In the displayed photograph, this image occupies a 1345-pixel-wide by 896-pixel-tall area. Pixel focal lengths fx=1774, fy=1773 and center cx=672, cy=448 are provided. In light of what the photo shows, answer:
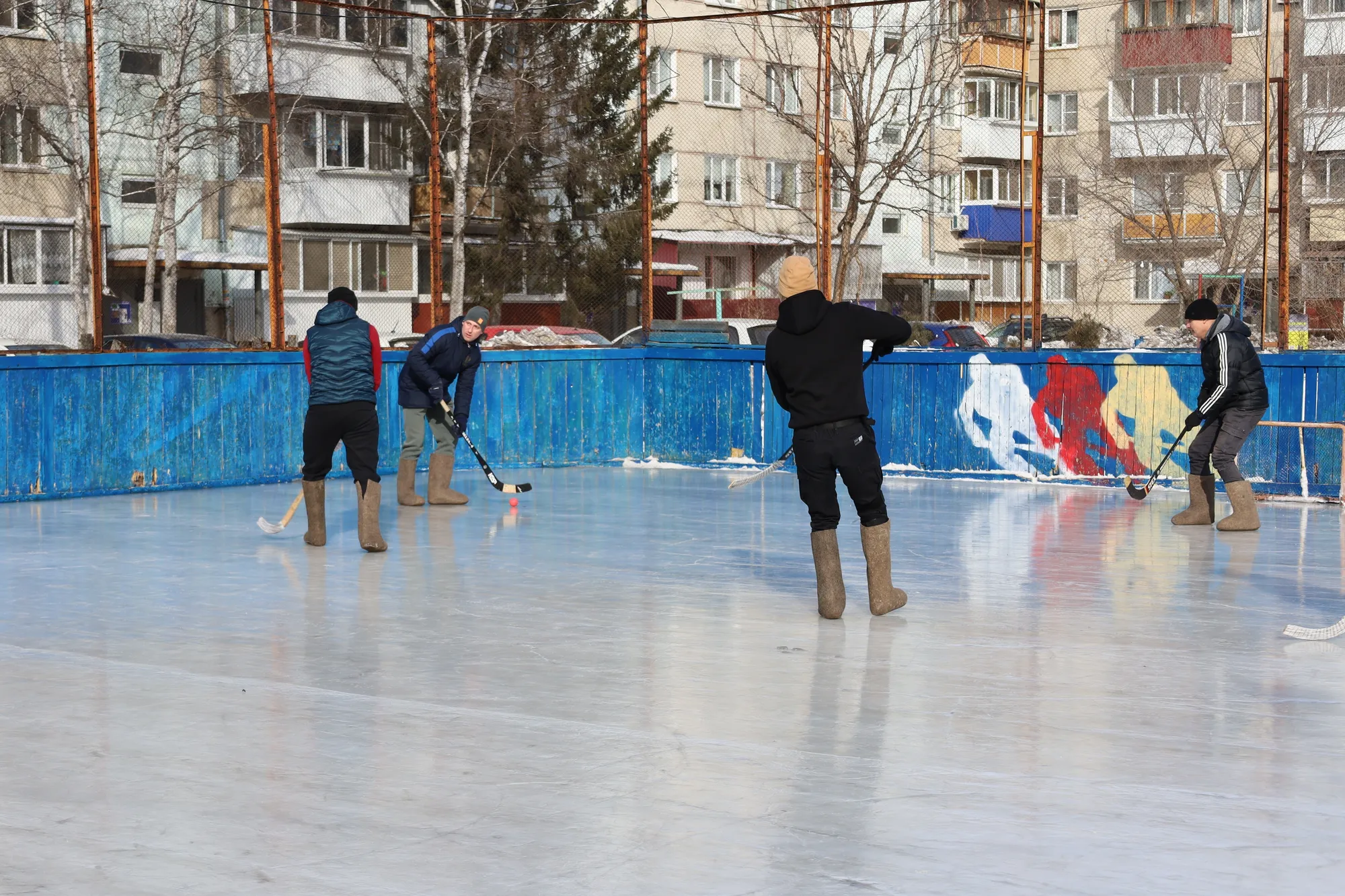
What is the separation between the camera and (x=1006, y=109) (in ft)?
200

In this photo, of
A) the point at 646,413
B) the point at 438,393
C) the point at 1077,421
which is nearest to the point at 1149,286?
the point at 646,413

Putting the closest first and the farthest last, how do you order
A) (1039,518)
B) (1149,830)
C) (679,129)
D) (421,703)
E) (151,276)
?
(1149,830) < (421,703) < (1039,518) < (151,276) < (679,129)

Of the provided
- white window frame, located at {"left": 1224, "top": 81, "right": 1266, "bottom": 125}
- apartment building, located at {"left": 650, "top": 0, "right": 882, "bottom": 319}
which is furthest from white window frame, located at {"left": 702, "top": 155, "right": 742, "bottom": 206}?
white window frame, located at {"left": 1224, "top": 81, "right": 1266, "bottom": 125}

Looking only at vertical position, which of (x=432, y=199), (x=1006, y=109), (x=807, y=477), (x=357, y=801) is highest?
(x=1006, y=109)

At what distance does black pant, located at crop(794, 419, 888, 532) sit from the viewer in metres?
9.09

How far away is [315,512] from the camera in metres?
12.1

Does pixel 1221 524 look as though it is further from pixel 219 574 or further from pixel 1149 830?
pixel 1149 830

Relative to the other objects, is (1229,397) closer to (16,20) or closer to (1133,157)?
(16,20)

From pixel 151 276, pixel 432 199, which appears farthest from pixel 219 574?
pixel 151 276

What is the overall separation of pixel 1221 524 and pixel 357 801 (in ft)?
29.6

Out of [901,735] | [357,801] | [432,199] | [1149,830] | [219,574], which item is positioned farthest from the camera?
[432,199]

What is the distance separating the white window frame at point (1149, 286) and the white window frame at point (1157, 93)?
3.96 m

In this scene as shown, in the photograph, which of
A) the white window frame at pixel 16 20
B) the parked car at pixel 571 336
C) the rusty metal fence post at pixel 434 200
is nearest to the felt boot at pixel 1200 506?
the rusty metal fence post at pixel 434 200

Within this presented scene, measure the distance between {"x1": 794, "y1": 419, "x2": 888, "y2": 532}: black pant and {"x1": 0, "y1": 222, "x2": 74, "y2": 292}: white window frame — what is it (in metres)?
34.4
